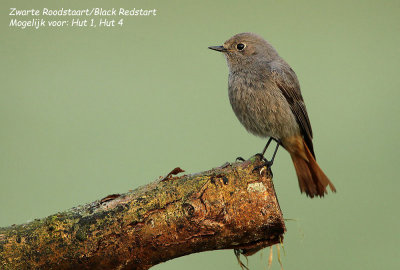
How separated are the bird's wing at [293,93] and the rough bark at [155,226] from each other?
4.60ft

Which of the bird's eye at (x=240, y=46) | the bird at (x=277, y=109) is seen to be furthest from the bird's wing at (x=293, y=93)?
the bird's eye at (x=240, y=46)

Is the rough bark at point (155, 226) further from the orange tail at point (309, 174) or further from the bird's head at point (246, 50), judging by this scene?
the bird's head at point (246, 50)

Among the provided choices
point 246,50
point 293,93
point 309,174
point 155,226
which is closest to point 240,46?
point 246,50

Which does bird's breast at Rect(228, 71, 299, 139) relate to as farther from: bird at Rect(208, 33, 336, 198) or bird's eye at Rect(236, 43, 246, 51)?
bird's eye at Rect(236, 43, 246, 51)

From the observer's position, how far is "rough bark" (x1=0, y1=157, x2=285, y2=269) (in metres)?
2.45

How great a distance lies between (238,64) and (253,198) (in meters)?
1.81

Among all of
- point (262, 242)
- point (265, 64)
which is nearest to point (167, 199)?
point (262, 242)

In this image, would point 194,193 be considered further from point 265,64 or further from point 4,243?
point 265,64

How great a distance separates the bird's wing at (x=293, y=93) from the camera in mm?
3984

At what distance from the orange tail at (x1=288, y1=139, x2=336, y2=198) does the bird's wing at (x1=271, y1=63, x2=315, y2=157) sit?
95 millimetres

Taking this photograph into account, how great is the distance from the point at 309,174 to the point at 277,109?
0.59 metres

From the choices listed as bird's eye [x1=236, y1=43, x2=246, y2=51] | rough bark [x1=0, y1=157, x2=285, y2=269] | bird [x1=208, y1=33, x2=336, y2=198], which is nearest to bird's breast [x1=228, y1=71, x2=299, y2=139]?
bird [x1=208, y1=33, x2=336, y2=198]

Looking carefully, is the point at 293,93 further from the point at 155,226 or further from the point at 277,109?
the point at 155,226

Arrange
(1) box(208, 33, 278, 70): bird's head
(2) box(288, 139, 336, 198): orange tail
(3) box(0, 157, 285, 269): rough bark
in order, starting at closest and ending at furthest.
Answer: (3) box(0, 157, 285, 269): rough bark, (2) box(288, 139, 336, 198): orange tail, (1) box(208, 33, 278, 70): bird's head
